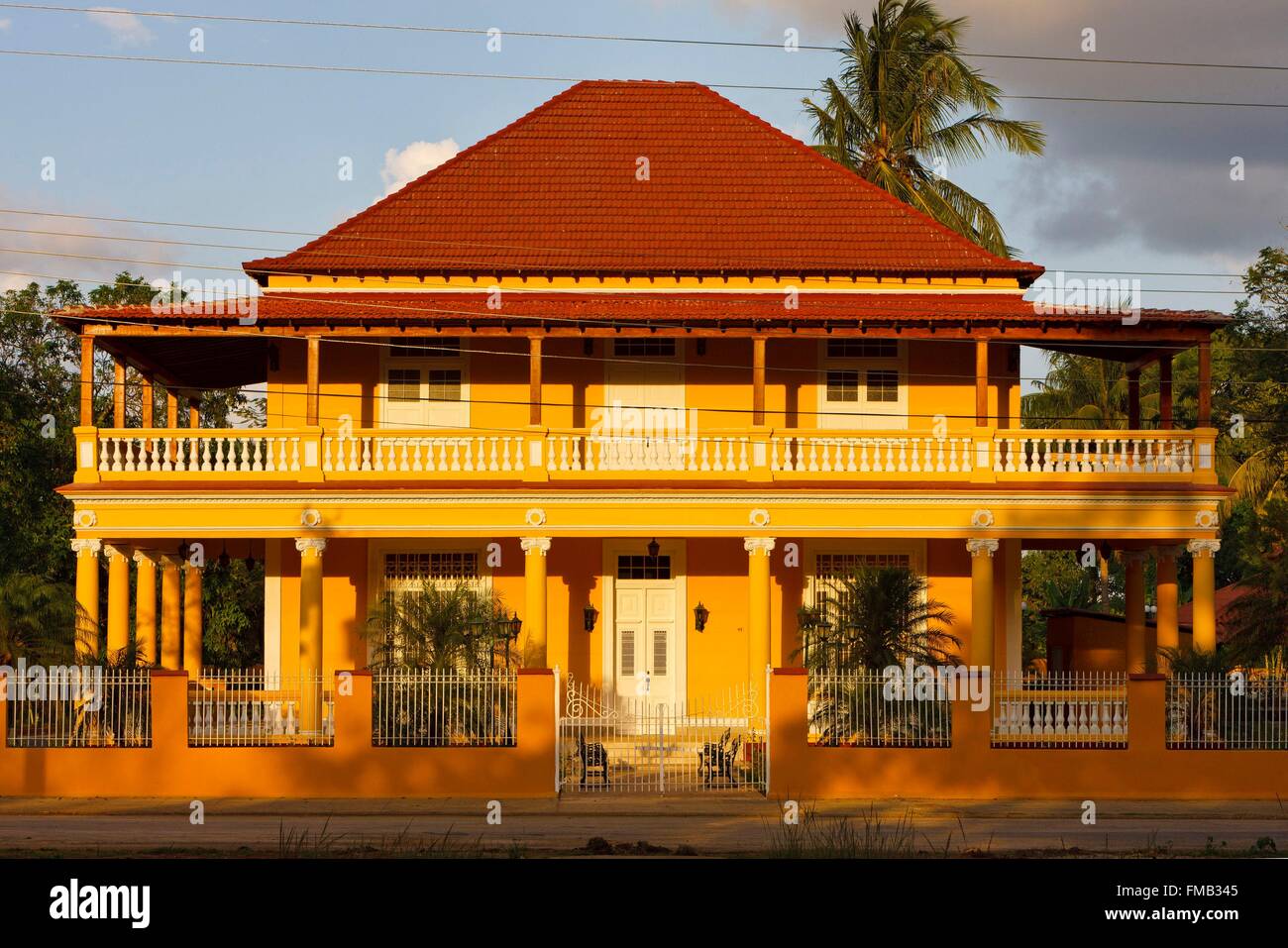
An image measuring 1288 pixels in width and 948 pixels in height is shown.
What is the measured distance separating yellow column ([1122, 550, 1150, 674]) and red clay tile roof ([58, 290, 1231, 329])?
14.1 ft

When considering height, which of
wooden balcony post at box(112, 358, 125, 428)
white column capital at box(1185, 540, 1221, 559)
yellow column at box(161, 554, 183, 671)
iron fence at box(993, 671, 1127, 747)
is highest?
wooden balcony post at box(112, 358, 125, 428)

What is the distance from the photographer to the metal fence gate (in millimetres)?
20812

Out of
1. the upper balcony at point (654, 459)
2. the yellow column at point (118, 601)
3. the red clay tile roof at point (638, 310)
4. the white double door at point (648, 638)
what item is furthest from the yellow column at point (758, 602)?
the yellow column at point (118, 601)

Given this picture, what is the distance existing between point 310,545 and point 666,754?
19.9 ft

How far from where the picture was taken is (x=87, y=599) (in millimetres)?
24141

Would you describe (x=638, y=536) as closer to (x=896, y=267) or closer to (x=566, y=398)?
(x=566, y=398)

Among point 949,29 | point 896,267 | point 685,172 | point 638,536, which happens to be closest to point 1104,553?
point 896,267

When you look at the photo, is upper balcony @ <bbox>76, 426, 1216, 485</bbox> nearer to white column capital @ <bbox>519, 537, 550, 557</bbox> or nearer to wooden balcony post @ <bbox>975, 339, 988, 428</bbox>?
wooden balcony post @ <bbox>975, 339, 988, 428</bbox>

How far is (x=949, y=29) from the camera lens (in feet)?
128

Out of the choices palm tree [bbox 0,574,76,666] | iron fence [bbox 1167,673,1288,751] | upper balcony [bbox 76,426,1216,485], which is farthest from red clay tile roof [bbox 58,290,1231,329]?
iron fence [bbox 1167,673,1288,751]

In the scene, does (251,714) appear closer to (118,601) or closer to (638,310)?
(118,601)

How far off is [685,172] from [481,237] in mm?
4084

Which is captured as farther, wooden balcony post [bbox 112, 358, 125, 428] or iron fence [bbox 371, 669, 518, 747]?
wooden balcony post [bbox 112, 358, 125, 428]

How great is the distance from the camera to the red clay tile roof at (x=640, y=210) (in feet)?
89.5
